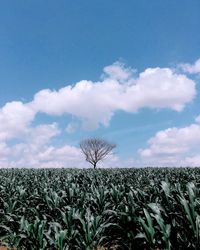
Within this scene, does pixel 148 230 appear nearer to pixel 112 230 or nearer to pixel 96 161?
pixel 112 230

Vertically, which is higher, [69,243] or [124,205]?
[124,205]

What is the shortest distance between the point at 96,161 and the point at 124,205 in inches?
2918

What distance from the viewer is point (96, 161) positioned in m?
80.4

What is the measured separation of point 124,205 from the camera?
6.57m

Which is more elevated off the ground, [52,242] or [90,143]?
[90,143]

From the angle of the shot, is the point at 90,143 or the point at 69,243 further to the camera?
the point at 90,143

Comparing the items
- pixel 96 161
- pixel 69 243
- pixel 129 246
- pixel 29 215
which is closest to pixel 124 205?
pixel 129 246

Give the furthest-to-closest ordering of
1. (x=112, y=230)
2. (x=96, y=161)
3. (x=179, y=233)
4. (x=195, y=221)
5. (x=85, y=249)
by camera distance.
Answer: (x=96, y=161)
(x=112, y=230)
(x=85, y=249)
(x=179, y=233)
(x=195, y=221)

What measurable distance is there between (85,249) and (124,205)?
3.51ft

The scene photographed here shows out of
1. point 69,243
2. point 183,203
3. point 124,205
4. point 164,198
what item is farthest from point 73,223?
point 183,203

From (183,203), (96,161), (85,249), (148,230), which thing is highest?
(96,161)

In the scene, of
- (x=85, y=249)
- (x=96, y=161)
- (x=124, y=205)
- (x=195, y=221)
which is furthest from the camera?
(x=96, y=161)

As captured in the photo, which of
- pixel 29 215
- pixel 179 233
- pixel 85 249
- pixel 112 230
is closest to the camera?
pixel 179 233

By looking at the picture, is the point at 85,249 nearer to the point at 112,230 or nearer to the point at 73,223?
the point at 73,223
